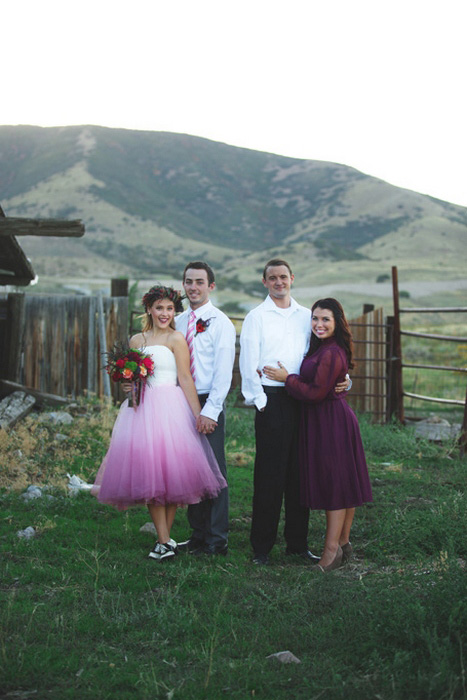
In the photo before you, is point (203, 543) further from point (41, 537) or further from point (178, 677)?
point (178, 677)

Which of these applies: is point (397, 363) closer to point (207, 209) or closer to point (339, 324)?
point (339, 324)

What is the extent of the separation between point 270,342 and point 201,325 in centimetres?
50

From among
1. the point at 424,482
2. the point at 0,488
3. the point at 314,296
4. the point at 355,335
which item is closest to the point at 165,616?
the point at 0,488

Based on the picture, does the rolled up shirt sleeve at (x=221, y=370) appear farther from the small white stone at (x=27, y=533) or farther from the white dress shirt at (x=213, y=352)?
the small white stone at (x=27, y=533)

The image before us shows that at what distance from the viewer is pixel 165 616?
3861 millimetres

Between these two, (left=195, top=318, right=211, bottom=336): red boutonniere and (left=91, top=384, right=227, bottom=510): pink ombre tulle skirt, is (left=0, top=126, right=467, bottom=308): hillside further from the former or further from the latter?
(left=91, top=384, right=227, bottom=510): pink ombre tulle skirt

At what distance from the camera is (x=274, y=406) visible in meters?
5.17

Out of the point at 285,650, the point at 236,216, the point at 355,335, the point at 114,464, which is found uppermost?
the point at 236,216

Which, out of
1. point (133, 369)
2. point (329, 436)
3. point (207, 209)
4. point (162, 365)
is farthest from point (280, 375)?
point (207, 209)

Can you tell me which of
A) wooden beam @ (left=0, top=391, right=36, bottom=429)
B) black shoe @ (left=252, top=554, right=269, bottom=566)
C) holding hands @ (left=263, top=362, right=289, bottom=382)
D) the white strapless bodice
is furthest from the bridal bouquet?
wooden beam @ (left=0, top=391, right=36, bottom=429)

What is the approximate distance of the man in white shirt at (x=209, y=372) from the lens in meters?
5.21

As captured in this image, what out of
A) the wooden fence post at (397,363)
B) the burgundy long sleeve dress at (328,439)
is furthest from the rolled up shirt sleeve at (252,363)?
the wooden fence post at (397,363)

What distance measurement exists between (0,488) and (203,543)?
2249 mm

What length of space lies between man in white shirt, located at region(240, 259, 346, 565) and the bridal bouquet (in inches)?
26.6
